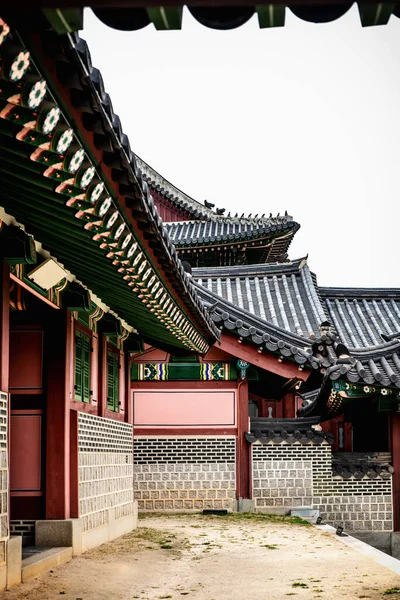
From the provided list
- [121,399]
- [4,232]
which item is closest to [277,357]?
[121,399]

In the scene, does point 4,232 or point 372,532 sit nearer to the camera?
point 4,232

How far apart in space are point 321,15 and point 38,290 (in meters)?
6.24

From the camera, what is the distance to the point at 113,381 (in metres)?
13.6

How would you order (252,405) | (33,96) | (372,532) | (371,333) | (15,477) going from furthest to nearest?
1. (252,405)
2. (371,333)
3. (372,532)
4. (15,477)
5. (33,96)

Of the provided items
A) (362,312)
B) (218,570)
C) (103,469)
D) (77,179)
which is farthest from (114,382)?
(362,312)

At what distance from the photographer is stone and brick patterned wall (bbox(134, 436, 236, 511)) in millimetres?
15984

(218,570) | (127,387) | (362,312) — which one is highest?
(362,312)

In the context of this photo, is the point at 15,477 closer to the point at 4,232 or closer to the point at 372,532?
the point at 4,232

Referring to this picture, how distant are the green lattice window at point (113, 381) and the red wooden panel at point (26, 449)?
11.8 ft

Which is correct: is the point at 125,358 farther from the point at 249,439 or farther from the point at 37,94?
the point at 37,94

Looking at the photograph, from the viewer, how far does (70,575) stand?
26.3 ft

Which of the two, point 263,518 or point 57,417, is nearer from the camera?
point 57,417

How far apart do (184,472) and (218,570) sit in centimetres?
738

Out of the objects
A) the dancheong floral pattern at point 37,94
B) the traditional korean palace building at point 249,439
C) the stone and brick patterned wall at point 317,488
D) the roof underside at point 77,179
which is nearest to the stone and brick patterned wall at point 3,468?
the roof underside at point 77,179
